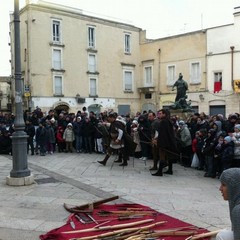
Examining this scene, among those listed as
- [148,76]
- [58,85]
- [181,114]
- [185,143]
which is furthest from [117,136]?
[148,76]

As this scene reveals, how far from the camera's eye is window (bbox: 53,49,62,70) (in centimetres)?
3244

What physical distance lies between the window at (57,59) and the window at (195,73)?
41.1ft

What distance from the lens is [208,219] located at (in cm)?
575

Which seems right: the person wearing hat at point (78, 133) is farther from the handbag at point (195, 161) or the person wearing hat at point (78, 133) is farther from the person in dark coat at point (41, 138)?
the handbag at point (195, 161)

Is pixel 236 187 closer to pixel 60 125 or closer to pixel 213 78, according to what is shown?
pixel 60 125

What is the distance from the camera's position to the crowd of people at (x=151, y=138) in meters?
9.64

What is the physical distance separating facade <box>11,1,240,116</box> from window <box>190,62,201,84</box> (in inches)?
1.1

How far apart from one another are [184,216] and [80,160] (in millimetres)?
7192

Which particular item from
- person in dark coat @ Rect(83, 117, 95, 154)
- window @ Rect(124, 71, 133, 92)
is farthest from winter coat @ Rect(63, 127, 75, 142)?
window @ Rect(124, 71, 133, 92)

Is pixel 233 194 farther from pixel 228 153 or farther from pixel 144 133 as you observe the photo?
pixel 144 133

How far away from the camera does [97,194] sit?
7426 millimetres

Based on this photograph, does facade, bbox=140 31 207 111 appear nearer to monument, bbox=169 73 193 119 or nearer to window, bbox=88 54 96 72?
window, bbox=88 54 96 72

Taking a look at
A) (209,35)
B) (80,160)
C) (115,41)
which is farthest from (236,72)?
(80,160)

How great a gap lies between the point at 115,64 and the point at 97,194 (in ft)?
99.6
